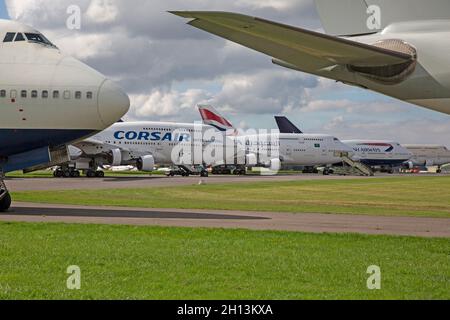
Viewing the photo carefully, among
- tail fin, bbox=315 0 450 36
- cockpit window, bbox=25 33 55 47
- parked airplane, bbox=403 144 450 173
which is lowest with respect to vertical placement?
parked airplane, bbox=403 144 450 173

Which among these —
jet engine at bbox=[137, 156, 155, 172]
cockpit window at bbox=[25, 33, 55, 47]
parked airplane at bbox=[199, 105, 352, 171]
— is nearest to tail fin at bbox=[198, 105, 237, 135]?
parked airplane at bbox=[199, 105, 352, 171]

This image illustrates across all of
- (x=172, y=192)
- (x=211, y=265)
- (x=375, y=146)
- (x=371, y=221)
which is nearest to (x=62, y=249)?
(x=211, y=265)

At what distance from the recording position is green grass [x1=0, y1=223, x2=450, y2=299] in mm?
8312

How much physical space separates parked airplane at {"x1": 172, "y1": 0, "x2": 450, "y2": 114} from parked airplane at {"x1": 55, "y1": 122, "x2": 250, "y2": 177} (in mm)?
48803

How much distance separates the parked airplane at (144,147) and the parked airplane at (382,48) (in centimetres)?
4880

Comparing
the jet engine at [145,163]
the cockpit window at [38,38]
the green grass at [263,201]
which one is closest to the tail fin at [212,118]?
the jet engine at [145,163]

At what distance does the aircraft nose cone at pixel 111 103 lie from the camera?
19.7m

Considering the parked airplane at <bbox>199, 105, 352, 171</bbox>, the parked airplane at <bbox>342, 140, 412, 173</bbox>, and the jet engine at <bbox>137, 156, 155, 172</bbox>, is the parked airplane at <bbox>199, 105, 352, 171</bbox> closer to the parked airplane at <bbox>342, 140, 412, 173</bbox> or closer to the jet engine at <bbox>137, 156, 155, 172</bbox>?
the parked airplane at <bbox>342, 140, 412, 173</bbox>

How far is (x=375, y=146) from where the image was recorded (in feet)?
359

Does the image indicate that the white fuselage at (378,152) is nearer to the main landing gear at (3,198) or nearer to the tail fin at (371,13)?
the main landing gear at (3,198)

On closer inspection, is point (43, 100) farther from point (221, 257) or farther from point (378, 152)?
point (378, 152)

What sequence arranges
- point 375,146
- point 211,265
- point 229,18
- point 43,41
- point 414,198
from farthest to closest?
point 375,146, point 414,198, point 43,41, point 211,265, point 229,18
